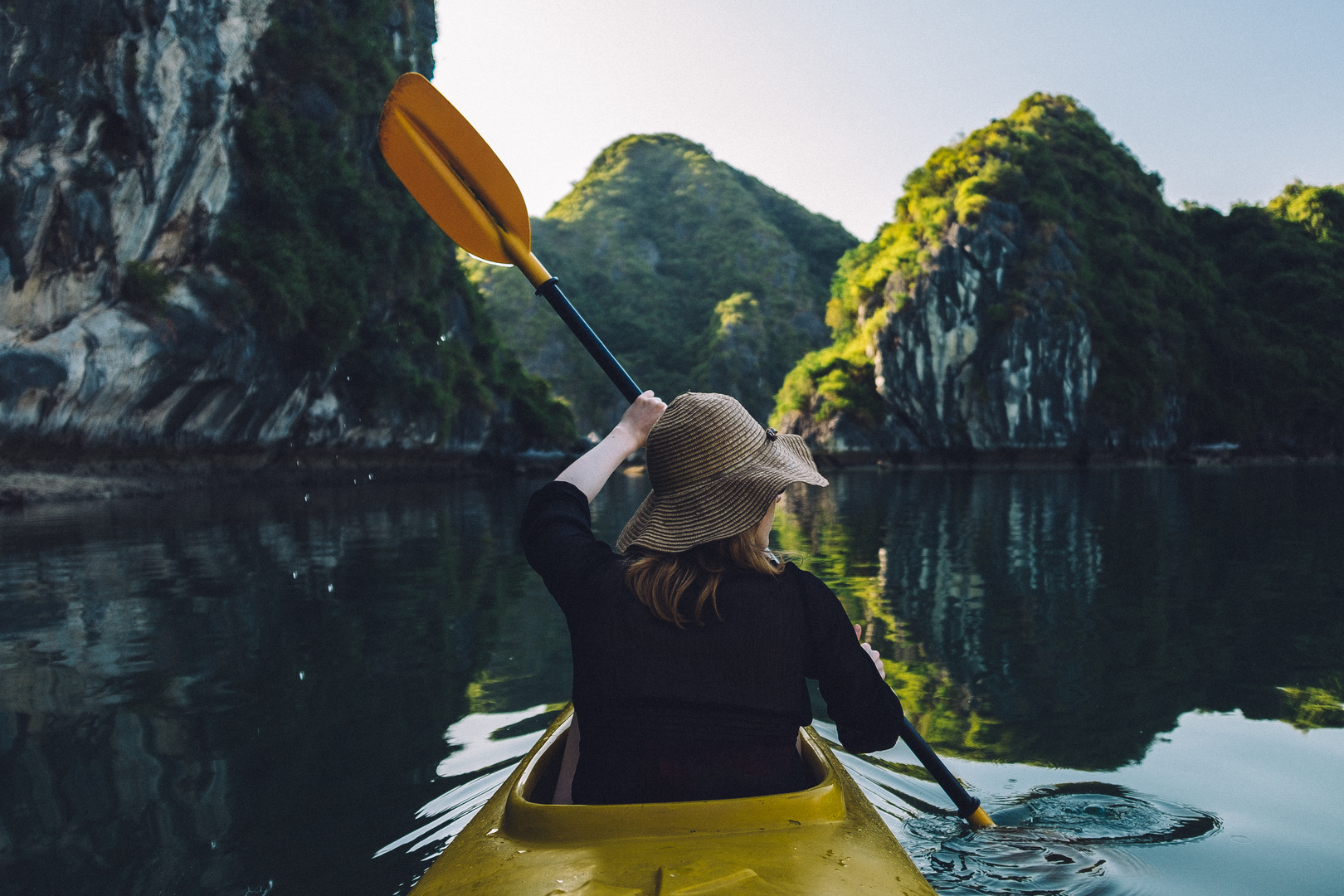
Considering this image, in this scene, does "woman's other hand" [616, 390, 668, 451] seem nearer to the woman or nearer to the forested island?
the woman

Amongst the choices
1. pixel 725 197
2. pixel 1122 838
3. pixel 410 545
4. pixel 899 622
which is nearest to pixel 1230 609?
pixel 899 622

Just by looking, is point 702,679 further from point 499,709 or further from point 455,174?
point 499,709

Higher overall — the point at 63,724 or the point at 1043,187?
the point at 1043,187

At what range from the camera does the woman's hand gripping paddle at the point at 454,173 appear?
3150 millimetres

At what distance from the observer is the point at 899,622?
609cm

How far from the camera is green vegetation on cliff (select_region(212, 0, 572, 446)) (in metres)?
22.1

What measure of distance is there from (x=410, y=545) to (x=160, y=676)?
19.7ft

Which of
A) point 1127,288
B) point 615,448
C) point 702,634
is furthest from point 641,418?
point 1127,288

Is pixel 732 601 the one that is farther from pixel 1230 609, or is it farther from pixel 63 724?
pixel 1230 609

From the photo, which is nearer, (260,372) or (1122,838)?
(1122,838)

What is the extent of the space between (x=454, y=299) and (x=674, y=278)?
67324mm

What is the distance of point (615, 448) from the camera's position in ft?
6.19

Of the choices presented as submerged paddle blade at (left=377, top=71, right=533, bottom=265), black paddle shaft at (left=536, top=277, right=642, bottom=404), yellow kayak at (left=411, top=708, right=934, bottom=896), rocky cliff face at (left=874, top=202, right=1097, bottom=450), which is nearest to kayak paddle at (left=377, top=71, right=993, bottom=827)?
submerged paddle blade at (left=377, top=71, right=533, bottom=265)

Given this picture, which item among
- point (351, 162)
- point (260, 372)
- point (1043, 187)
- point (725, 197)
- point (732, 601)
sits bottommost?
point (732, 601)
